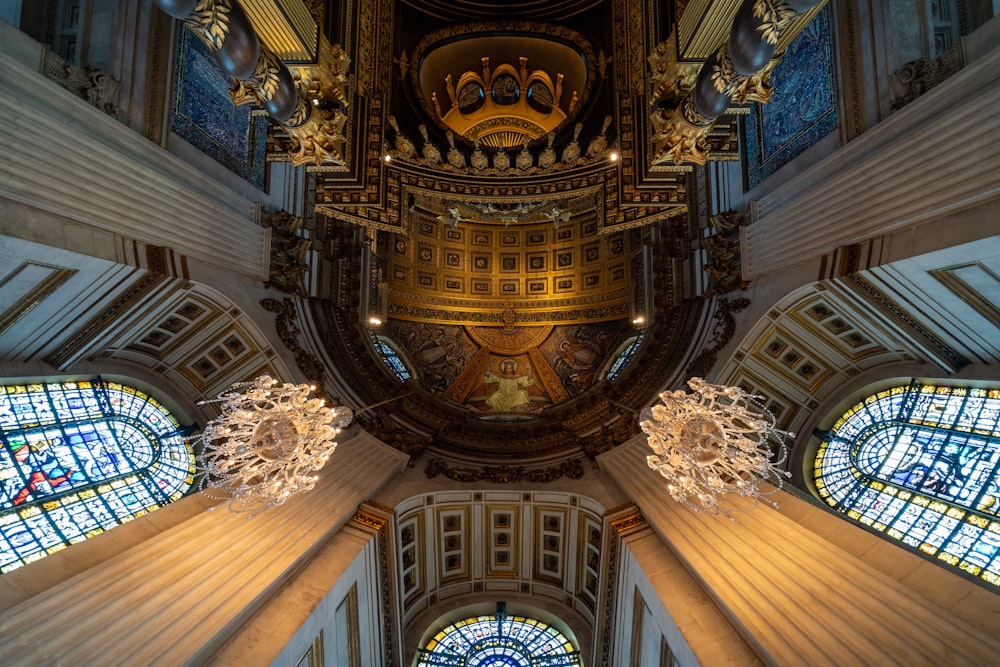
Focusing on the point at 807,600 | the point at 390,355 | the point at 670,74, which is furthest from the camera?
the point at 390,355

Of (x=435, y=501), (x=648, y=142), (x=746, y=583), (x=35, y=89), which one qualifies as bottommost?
(x=746, y=583)

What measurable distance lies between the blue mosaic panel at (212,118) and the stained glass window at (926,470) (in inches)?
533

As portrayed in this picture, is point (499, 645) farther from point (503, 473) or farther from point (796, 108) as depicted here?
point (796, 108)

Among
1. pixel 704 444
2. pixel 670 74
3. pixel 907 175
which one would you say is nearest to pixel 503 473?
pixel 704 444

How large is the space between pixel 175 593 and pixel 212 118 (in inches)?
333

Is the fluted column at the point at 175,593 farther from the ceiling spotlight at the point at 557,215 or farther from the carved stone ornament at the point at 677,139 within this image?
the ceiling spotlight at the point at 557,215

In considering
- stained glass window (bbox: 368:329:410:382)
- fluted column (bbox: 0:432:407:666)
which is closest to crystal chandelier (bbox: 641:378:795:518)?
fluted column (bbox: 0:432:407:666)

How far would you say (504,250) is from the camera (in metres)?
20.2

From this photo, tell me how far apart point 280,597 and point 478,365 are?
11187 mm

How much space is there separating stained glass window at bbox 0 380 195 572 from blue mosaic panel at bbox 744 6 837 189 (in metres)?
13.2

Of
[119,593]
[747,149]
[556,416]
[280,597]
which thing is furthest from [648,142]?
[119,593]

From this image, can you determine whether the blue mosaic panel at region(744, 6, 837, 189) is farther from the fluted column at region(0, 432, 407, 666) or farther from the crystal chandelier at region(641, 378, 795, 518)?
the fluted column at region(0, 432, 407, 666)

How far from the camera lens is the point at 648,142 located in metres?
11.1

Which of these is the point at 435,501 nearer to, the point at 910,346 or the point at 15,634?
the point at 15,634
